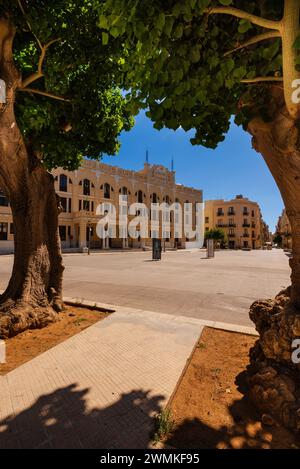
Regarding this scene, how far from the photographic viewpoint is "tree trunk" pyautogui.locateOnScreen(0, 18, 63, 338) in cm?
418

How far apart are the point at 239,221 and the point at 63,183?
55.5m

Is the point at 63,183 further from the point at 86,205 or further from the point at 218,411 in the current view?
the point at 218,411

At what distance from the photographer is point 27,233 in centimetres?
515

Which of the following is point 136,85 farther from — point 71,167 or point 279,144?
point 71,167

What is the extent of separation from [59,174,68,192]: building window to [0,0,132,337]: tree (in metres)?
31.7

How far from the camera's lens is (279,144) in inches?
103

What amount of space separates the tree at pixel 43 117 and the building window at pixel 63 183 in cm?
3171

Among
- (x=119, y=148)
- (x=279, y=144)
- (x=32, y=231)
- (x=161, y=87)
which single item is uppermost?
(x=119, y=148)

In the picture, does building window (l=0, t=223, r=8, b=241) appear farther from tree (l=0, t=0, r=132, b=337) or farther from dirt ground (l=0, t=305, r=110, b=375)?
dirt ground (l=0, t=305, r=110, b=375)

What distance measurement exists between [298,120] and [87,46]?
13.4 ft

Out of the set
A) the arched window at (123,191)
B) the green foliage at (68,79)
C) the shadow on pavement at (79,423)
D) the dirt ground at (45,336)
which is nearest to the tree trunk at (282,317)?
the shadow on pavement at (79,423)

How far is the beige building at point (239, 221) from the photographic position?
72.6 m

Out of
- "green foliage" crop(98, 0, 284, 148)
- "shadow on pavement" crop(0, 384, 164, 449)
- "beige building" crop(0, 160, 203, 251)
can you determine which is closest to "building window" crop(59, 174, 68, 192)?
"beige building" crop(0, 160, 203, 251)
